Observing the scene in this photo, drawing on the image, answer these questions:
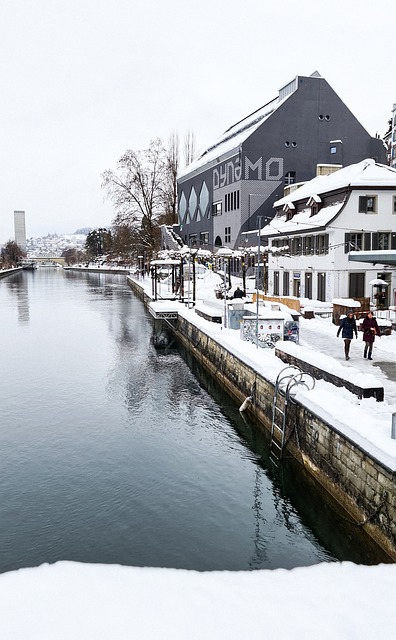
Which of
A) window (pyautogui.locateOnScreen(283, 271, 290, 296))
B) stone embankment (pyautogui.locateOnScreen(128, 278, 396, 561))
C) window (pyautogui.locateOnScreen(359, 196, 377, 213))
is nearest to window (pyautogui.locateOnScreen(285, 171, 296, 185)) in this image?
window (pyautogui.locateOnScreen(283, 271, 290, 296))

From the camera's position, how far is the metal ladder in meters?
13.9

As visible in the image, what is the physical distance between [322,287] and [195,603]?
96.2ft

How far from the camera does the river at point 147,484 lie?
10.1 metres

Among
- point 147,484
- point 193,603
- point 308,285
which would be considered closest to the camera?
point 193,603

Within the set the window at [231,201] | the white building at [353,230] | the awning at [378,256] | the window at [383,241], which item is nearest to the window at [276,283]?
the white building at [353,230]

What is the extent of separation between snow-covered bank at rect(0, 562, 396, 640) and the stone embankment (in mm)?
1407

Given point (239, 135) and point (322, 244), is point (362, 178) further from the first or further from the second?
point (239, 135)

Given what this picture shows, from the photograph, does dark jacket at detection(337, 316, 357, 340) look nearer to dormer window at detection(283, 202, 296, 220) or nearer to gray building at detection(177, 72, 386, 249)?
dormer window at detection(283, 202, 296, 220)

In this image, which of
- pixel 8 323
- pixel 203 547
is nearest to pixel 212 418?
pixel 203 547

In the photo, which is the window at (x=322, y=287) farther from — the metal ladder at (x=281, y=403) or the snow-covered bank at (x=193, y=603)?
the snow-covered bank at (x=193, y=603)

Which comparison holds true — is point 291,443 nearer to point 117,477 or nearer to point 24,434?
point 117,477

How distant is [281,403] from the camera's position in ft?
48.4

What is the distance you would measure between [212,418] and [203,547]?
26.1ft

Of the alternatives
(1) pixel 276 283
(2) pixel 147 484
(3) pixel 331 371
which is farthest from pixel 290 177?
(2) pixel 147 484
